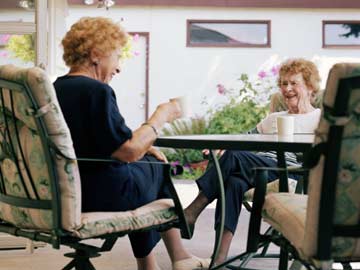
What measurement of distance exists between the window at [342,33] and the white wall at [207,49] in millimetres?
120

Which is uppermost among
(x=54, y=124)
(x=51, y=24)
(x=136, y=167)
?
(x=51, y=24)

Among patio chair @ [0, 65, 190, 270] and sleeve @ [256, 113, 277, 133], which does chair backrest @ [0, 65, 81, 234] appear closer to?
patio chair @ [0, 65, 190, 270]

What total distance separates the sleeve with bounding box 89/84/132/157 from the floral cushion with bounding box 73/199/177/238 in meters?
0.23

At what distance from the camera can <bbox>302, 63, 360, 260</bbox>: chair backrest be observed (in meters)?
1.73

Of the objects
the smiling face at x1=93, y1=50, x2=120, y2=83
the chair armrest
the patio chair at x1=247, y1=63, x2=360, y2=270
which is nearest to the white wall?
the smiling face at x1=93, y1=50, x2=120, y2=83

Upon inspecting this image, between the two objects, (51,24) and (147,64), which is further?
(147,64)

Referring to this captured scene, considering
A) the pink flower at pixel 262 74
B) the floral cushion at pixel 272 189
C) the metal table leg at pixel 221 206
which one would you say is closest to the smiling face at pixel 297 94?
the floral cushion at pixel 272 189

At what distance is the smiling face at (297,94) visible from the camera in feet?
13.0

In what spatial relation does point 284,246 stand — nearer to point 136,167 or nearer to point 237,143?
point 237,143

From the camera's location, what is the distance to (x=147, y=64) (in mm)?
10609

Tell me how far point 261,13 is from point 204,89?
1.53m

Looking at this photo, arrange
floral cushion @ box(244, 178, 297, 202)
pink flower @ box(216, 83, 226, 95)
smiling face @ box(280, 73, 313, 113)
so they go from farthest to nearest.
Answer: pink flower @ box(216, 83, 226, 95), smiling face @ box(280, 73, 313, 113), floral cushion @ box(244, 178, 297, 202)

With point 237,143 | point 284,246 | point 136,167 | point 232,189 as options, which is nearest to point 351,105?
point 284,246

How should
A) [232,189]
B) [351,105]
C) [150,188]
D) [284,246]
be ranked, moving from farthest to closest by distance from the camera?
[232,189]
[150,188]
[284,246]
[351,105]
